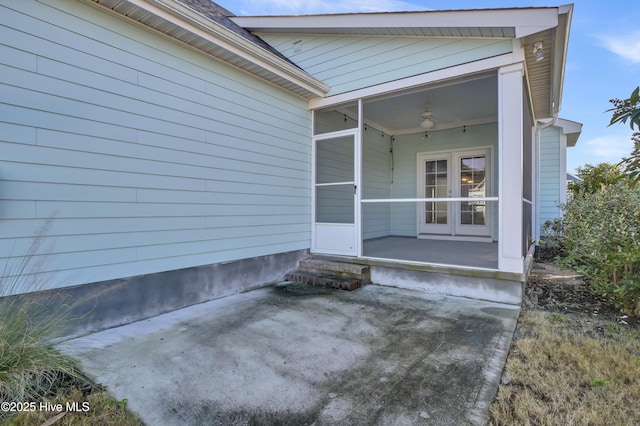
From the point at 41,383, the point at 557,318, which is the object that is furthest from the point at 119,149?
the point at 557,318

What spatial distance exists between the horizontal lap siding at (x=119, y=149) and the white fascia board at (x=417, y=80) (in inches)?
43.4

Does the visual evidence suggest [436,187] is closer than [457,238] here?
No

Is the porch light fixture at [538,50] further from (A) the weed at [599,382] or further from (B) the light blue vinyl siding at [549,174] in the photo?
(B) the light blue vinyl siding at [549,174]

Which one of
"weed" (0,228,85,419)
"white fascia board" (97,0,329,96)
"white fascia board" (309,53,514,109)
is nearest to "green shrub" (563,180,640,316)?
"white fascia board" (309,53,514,109)

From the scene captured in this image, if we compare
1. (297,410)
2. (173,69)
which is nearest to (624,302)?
(297,410)

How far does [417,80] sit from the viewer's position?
4.13 m

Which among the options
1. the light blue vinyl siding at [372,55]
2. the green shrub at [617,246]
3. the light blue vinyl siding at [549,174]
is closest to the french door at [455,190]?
the light blue vinyl siding at [549,174]

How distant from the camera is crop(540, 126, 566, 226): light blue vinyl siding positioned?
7.25 metres

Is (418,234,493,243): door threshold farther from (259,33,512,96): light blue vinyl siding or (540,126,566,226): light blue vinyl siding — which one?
(259,33,512,96): light blue vinyl siding

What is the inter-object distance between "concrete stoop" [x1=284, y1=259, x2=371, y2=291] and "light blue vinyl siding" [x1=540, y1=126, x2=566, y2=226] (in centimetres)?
552

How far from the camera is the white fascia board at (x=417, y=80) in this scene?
11.9 ft

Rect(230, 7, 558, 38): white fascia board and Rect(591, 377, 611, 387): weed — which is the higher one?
Rect(230, 7, 558, 38): white fascia board

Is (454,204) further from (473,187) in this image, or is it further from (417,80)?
(417,80)

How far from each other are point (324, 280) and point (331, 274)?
266 mm
